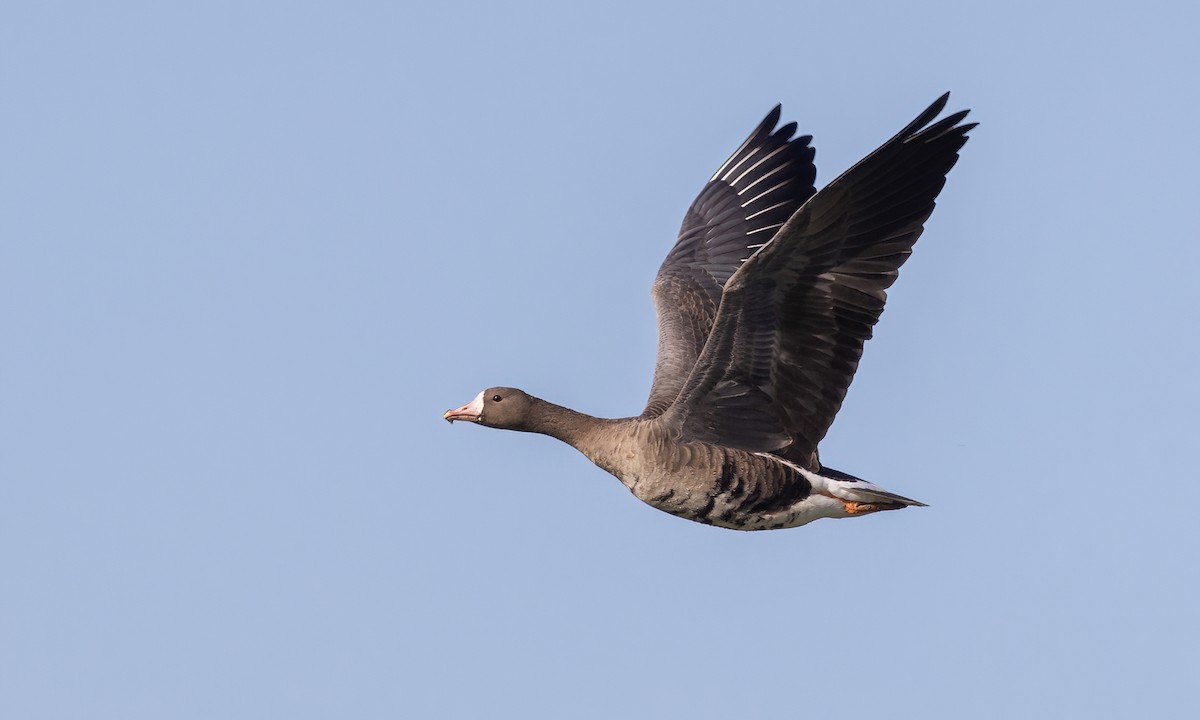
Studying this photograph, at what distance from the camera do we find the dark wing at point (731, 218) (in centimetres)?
1962

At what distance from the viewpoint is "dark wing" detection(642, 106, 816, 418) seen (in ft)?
64.4

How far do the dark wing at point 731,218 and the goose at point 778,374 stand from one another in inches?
13.9

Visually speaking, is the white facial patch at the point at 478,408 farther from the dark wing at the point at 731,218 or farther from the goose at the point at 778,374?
the dark wing at the point at 731,218

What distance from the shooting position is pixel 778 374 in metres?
15.7

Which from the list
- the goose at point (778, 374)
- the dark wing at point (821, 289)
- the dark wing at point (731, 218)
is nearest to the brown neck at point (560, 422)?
the goose at point (778, 374)

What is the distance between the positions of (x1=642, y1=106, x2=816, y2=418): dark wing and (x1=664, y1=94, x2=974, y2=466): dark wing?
3.37 meters

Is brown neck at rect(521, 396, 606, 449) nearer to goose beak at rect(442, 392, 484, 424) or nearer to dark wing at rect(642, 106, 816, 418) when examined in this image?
goose beak at rect(442, 392, 484, 424)

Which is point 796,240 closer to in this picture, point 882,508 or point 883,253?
point 883,253

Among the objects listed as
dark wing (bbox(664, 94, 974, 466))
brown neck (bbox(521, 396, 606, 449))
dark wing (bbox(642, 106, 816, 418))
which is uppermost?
dark wing (bbox(642, 106, 816, 418))

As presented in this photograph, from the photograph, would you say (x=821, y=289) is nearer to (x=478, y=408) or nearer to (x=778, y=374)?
(x=778, y=374)

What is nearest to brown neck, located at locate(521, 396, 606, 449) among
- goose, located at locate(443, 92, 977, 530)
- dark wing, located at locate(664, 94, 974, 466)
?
goose, located at locate(443, 92, 977, 530)

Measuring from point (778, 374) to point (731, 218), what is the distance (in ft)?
17.2

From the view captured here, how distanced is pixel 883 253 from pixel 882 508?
320 centimetres

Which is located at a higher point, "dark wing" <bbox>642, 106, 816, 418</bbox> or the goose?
"dark wing" <bbox>642, 106, 816, 418</bbox>
